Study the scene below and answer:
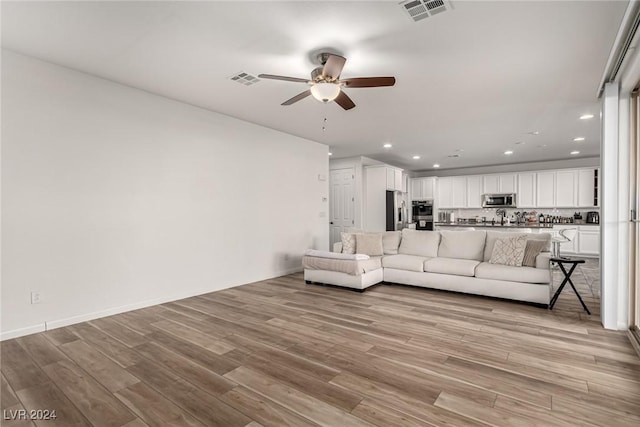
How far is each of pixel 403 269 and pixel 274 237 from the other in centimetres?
246

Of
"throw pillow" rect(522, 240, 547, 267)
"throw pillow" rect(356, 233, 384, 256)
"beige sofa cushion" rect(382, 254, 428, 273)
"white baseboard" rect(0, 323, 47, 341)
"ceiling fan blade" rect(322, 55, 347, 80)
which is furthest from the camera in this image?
"throw pillow" rect(356, 233, 384, 256)

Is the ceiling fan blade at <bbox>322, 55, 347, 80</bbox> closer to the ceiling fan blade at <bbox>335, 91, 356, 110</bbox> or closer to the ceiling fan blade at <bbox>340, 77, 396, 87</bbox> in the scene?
the ceiling fan blade at <bbox>340, 77, 396, 87</bbox>

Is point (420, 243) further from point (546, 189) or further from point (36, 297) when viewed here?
point (546, 189)

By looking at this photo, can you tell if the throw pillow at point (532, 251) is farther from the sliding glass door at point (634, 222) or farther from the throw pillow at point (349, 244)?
the throw pillow at point (349, 244)

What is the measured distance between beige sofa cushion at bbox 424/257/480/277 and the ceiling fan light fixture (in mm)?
3156

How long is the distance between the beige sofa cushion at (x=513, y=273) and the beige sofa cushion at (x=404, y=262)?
86 cm

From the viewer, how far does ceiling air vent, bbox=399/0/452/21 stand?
231 centimetres

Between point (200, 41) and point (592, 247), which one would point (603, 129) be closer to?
point (200, 41)

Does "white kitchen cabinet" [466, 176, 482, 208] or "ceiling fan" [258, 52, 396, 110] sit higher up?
"ceiling fan" [258, 52, 396, 110]

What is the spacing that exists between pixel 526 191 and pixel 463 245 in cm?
554

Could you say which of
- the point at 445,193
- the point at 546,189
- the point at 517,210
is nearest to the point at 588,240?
the point at 546,189

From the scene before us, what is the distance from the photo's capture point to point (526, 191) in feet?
30.2

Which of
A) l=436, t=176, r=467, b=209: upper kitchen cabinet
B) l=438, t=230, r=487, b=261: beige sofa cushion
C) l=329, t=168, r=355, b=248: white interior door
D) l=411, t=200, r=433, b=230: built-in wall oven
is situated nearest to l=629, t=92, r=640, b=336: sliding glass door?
l=438, t=230, r=487, b=261: beige sofa cushion

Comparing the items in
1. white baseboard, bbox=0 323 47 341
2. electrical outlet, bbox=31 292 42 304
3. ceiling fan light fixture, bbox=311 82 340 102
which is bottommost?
white baseboard, bbox=0 323 47 341
